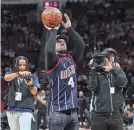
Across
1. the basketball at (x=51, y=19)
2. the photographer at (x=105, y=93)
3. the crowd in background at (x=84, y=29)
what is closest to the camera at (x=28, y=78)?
the photographer at (x=105, y=93)

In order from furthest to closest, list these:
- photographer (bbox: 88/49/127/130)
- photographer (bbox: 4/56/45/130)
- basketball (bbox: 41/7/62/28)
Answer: photographer (bbox: 4/56/45/130) → photographer (bbox: 88/49/127/130) → basketball (bbox: 41/7/62/28)

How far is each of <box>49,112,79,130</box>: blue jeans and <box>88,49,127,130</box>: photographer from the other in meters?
0.76

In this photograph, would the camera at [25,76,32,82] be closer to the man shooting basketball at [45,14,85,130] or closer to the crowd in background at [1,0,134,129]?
the man shooting basketball at [45,14,85,130]

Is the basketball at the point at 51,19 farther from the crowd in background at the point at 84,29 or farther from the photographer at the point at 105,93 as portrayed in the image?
the crowd in background at the point at 84,29

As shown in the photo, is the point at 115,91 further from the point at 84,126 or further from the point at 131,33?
the point at 131,33

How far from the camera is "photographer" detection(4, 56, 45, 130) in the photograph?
7.66 m

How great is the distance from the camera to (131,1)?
104ft

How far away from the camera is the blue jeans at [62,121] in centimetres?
566

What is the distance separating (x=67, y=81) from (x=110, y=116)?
3.37 ft

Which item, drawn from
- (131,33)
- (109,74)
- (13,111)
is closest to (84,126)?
(13,111)

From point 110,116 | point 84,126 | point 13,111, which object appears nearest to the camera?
point 110,116

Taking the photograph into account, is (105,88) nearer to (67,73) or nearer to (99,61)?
(99,61)

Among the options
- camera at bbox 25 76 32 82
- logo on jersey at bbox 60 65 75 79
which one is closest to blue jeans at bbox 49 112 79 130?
logo on jersey at bbox 60 65 75 79

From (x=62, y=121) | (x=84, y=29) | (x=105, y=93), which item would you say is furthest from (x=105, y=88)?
(x=84, y=29)
